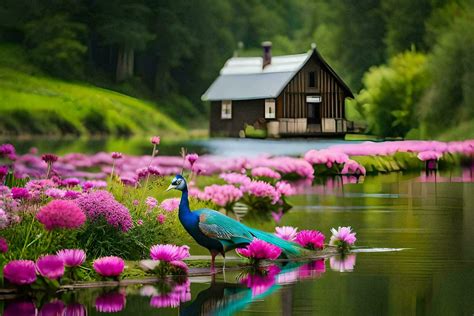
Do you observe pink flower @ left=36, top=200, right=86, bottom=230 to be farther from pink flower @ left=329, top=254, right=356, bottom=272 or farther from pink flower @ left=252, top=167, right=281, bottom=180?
pink flower @ left=252, top=167, right=281, bottom=180

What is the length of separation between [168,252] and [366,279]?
0.85m

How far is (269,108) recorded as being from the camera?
423 inches

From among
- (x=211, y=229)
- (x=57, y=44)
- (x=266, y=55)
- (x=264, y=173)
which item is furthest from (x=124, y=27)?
(x=211, y=229)

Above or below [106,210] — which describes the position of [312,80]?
above

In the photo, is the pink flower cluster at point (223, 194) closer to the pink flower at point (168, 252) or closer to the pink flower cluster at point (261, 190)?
the pink flower cluster at point (261, 190)

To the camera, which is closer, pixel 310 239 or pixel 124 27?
pixel 310 239

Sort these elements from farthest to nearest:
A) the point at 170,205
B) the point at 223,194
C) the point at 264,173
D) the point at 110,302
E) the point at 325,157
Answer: the point at 325,157
the point at 264,173
the point at 223,194
the point at 170,205
the point at 110,302

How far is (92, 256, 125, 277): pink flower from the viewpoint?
5.35 metres

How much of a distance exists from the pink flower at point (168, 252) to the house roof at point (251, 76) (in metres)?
5.29

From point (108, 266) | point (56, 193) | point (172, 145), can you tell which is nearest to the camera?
point (108, 266)

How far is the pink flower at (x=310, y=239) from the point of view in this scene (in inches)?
259

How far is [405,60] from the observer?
1177 cm

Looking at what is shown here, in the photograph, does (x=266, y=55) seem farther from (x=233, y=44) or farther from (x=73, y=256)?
(x=73, y=256)

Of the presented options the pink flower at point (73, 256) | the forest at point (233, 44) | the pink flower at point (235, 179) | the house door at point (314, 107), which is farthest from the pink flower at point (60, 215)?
the house door at point (314, 107)
